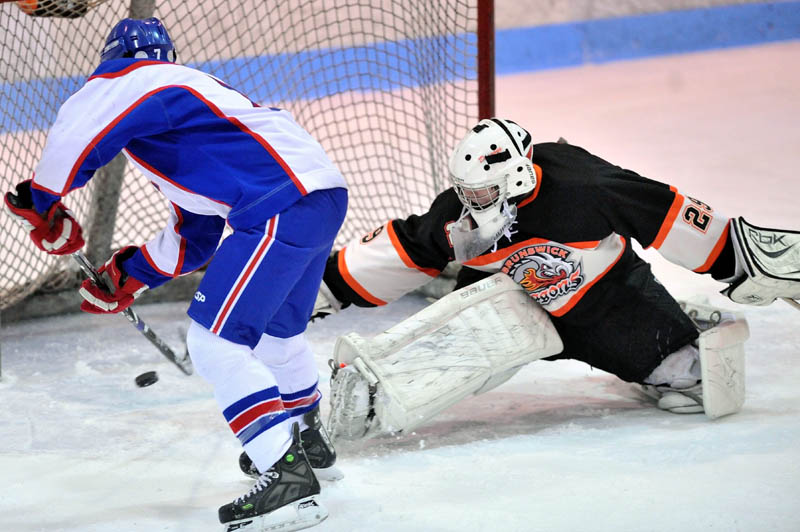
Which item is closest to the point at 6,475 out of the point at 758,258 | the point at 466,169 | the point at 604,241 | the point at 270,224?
the point at 270,224

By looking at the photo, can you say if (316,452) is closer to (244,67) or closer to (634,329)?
(634,329)

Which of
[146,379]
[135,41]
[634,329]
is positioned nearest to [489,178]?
[634,329]

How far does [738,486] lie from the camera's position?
6.84 ft

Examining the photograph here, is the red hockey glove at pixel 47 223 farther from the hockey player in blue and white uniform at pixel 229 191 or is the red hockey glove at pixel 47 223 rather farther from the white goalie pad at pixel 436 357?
the white goalie pad at pixel 436 357

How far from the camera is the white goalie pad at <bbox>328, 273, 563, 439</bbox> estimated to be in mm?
2344

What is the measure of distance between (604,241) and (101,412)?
55.0 inches

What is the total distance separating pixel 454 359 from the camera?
241cm

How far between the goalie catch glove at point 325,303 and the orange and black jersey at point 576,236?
128 mm

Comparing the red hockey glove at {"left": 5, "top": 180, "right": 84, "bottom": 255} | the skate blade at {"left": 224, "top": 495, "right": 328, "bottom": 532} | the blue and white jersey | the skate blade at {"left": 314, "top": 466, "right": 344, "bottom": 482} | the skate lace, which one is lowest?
the skate blade at {"left": 314, "top": 466, "right": 344, "bottom": 482}

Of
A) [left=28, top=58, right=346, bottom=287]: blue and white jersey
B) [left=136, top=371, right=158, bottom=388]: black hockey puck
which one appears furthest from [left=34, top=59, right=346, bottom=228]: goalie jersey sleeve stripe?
[left=136, top=371, right=158, bottom=388]: black hockey puck

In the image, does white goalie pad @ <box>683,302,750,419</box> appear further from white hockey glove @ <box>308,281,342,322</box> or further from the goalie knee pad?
white hockey glove @ <box>308,281,342,322</box>

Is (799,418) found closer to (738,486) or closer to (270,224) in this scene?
(738,486)

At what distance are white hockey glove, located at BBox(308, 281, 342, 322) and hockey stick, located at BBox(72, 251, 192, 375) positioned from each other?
0.39 m

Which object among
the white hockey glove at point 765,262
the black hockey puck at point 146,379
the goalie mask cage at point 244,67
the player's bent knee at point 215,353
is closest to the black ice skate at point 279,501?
the player's bent knee at point 215,353
